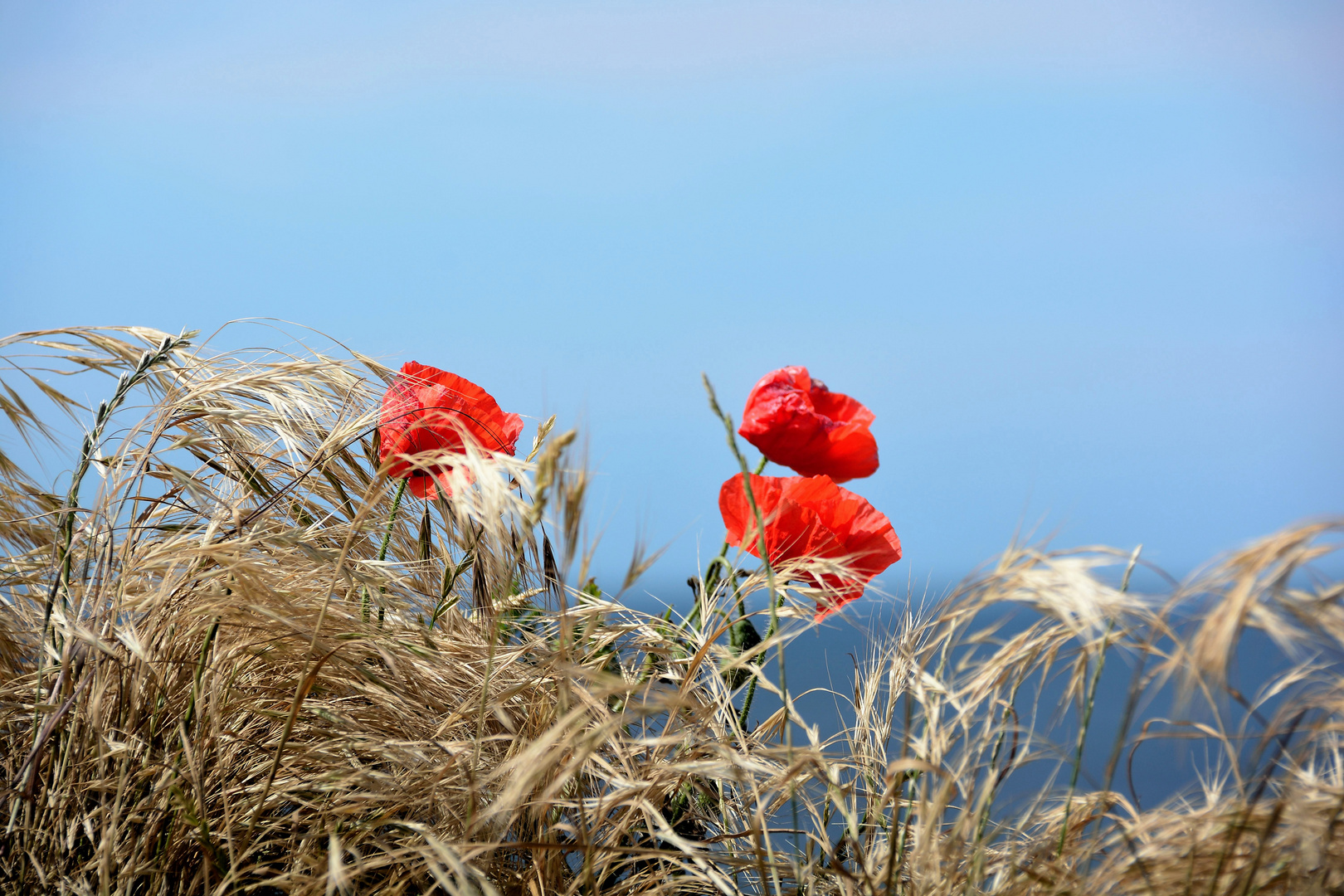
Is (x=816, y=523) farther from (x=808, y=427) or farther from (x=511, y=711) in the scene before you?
(x=511, y=711)

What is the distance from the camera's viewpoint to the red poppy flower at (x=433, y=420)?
27.1 inches

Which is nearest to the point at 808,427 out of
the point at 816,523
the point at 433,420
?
the point at 816,523

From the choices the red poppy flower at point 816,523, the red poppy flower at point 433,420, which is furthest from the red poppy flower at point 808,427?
the red poppy flower at point 433,420

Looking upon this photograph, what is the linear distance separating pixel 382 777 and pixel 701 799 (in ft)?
1.04

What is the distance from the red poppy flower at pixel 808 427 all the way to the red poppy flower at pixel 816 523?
71 mm

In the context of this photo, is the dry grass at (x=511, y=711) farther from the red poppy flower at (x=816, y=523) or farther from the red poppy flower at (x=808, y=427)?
the red poppy flower at (x=808, y=427)

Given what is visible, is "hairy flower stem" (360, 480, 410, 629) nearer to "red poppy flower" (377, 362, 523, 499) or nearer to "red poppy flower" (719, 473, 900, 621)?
"red poppy flower" (377, 362, 523, 499)

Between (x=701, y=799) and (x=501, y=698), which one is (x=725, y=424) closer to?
(x=501, y=698)

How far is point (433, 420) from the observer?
68cm

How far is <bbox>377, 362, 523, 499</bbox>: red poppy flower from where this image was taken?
0.69 m

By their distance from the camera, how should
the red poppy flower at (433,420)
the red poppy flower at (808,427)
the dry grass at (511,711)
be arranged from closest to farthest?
the dry grass at (511,711), the red poppy flower at (433,420), the red poppy flower at (808,427)

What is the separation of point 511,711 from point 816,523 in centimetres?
33

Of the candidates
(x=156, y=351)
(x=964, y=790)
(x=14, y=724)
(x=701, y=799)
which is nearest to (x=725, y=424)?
(x=964, y=790)

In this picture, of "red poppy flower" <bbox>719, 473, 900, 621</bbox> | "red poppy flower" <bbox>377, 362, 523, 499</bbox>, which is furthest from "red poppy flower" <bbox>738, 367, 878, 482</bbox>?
"red poppy flower" <bbox>377, 362, 523, 499</bbox>
